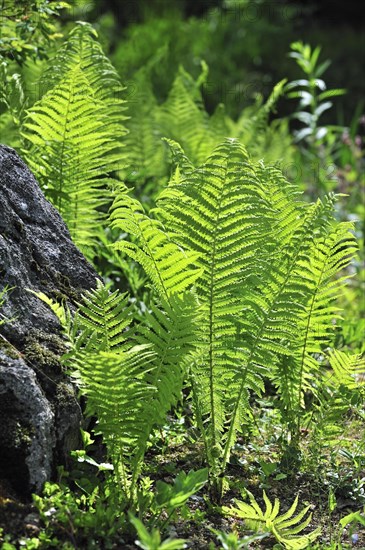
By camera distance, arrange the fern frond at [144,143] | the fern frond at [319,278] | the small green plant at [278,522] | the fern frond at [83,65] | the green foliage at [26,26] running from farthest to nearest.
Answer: the fern frond at [144,143], the fern frond at [83,65], the green foliage at [26,26], the fern frond at [319,278], the small green plant at [278,522]

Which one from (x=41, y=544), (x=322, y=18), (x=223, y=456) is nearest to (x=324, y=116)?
(x=322, y=18)

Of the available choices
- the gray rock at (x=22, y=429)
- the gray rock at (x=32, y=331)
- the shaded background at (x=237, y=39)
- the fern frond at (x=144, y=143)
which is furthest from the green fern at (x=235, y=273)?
the shaded background at (x=237, y=39)

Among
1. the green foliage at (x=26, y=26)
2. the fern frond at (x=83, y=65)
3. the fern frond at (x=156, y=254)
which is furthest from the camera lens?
the fern frond at (x=83, y=65)

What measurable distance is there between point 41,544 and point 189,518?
0.55 m

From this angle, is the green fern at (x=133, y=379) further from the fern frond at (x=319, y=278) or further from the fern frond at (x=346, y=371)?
the fern frond at (x=346, y=371)

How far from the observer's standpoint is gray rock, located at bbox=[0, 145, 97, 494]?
2.60 metres

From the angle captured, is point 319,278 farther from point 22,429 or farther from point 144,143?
point 144,143

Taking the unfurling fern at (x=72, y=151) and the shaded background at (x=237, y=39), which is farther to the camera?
the shaded background at (x=237, y=39)

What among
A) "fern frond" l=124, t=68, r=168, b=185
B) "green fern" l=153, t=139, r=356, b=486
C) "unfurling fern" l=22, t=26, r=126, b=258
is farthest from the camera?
"fern frond" l=124, t=68, r=168, b=185

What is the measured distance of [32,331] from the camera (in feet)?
9.37

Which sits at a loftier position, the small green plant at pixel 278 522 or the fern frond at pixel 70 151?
the fern frond at pixel 70 151

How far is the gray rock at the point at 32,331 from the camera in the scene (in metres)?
2.60

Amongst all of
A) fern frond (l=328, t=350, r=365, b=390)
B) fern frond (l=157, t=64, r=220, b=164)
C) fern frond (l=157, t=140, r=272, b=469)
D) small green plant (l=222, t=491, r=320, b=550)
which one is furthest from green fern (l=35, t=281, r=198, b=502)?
fern frond (l=157, t=64, r=220, b=164)

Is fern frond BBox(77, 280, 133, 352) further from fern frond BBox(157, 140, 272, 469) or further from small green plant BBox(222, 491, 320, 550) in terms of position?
small green plant BBox(222, 491, 320, 550)
